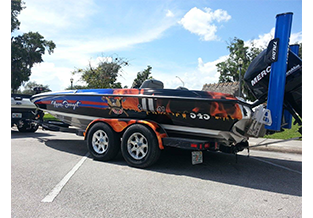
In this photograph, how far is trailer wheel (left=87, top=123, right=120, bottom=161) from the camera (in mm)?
5676

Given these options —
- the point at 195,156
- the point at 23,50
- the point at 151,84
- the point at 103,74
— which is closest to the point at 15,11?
the point at 23,50

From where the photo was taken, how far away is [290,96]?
5.02 meters

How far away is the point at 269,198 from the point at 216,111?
1.69 metres

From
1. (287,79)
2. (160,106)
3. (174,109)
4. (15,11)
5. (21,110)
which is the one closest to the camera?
(287,79)

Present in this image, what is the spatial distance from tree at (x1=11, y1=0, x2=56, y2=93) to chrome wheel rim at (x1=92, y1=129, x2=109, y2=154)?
99.1 feet

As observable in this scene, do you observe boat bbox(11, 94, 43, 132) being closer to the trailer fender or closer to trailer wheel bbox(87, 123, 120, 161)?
trailer wheel bbox(87, 123, 120, 161)

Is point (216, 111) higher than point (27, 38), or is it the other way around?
point (27, 38)

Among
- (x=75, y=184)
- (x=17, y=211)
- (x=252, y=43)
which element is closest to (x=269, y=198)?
(x=75, y=184)

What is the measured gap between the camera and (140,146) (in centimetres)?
530

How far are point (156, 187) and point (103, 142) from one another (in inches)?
84.5

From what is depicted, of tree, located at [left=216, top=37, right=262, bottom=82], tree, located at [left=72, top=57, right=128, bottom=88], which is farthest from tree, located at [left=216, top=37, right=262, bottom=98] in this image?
tree, located at [left=72, top=57, right=128, bottom=88]

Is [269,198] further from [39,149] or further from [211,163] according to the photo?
[39,149]

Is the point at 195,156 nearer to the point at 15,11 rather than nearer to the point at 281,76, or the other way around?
the point at 281,76

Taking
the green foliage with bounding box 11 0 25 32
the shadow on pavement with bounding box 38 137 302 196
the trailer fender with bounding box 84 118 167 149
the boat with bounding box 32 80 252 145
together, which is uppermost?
the green foliage with bounding box 11 0 25 32
